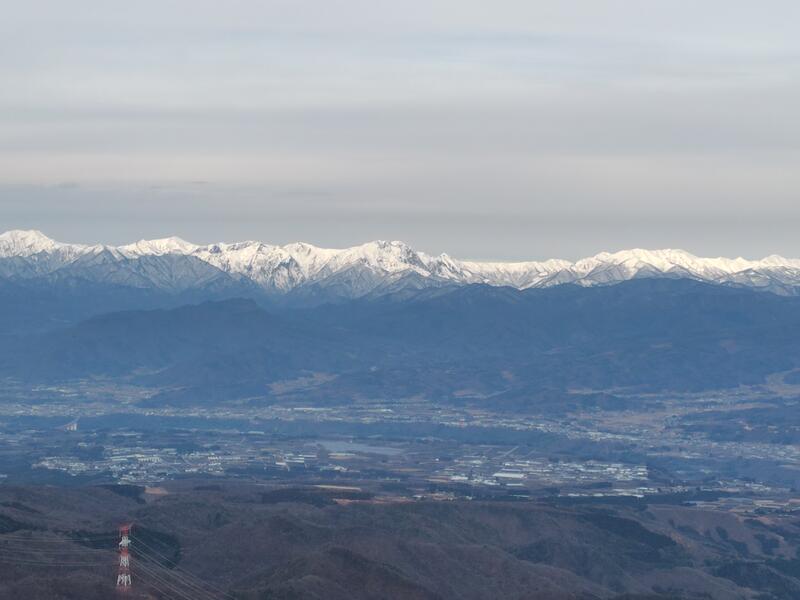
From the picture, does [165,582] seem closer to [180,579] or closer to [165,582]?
[165,582]

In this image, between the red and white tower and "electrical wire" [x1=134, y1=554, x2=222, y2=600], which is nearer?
the red and white tower

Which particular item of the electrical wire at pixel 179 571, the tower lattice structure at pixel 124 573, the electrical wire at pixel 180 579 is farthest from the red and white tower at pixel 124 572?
the electrical wire at pixel 179 571

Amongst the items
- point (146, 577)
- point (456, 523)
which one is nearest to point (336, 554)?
point (146, 577)

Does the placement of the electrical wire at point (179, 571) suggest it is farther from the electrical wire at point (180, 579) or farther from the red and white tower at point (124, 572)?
the red and white tower at point (124, 572)

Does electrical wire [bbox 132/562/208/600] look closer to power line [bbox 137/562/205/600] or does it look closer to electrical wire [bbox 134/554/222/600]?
power line [bbox 137/562/205/600]

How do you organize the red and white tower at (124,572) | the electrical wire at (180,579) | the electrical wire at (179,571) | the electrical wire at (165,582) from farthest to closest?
the electrical wire at (179,571) → the electrical wire at (180,579) → the electrical wire at (165,582) → the red and white tower at (124,572)

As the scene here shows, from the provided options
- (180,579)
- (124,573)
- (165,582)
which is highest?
(124,573)

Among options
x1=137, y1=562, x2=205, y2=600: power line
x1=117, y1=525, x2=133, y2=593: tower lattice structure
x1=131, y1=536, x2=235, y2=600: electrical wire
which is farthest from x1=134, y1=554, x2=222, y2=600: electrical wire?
x1=117, y1=525, x2=133, y2=593: tower lattice structure

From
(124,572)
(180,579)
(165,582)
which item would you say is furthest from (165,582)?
(124,572)

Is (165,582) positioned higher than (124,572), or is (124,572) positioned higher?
(124,572)

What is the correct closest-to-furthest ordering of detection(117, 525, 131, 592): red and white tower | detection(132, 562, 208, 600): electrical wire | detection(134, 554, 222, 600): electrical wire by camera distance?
detection(117, 525, 131, 592): red and white tower
detection(132, 562, 208, 600): electrical wire
detection(134, 554, 222, 600): electrical wire

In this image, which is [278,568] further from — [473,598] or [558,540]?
[558,540]
